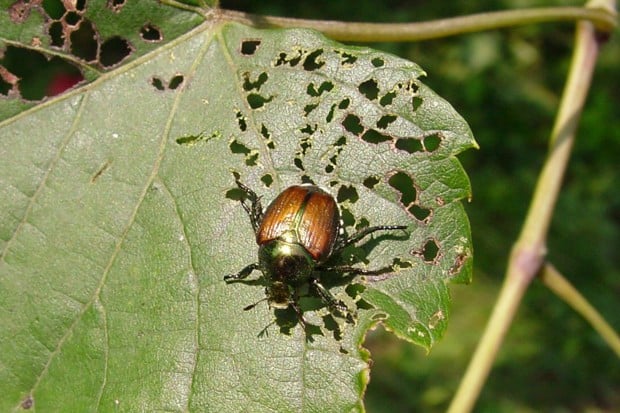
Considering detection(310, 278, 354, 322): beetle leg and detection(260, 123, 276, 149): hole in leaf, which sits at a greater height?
detection(260, 123, 276, 149): hole in leaf

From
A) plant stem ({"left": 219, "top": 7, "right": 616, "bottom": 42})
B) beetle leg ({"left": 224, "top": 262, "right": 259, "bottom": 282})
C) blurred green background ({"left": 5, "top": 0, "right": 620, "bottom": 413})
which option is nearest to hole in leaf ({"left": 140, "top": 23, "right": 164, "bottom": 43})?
plant stem ({"left": 219, "top": 7, "right": 616, "bottom": 42})

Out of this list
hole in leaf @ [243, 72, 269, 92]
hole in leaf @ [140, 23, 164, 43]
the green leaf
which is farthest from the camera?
hole in leaf @ [140, 23, 164, 43]

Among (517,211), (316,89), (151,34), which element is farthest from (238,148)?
(517,211)

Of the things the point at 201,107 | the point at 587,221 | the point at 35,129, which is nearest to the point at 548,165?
the point at 201,107

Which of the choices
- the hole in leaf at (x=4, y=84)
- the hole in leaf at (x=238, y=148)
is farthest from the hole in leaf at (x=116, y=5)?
the hole in leaf at (x=238, y=148)

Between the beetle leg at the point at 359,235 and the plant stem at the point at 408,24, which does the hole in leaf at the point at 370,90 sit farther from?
the beetle leg at the point at 359,235

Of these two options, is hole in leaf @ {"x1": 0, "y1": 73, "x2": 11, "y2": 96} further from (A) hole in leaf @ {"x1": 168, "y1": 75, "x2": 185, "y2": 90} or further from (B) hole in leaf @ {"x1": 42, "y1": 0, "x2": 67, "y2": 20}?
(A) hole in leaf @ {"x1": 168, "y1": 75, "x2": 185, "y2": 90}
